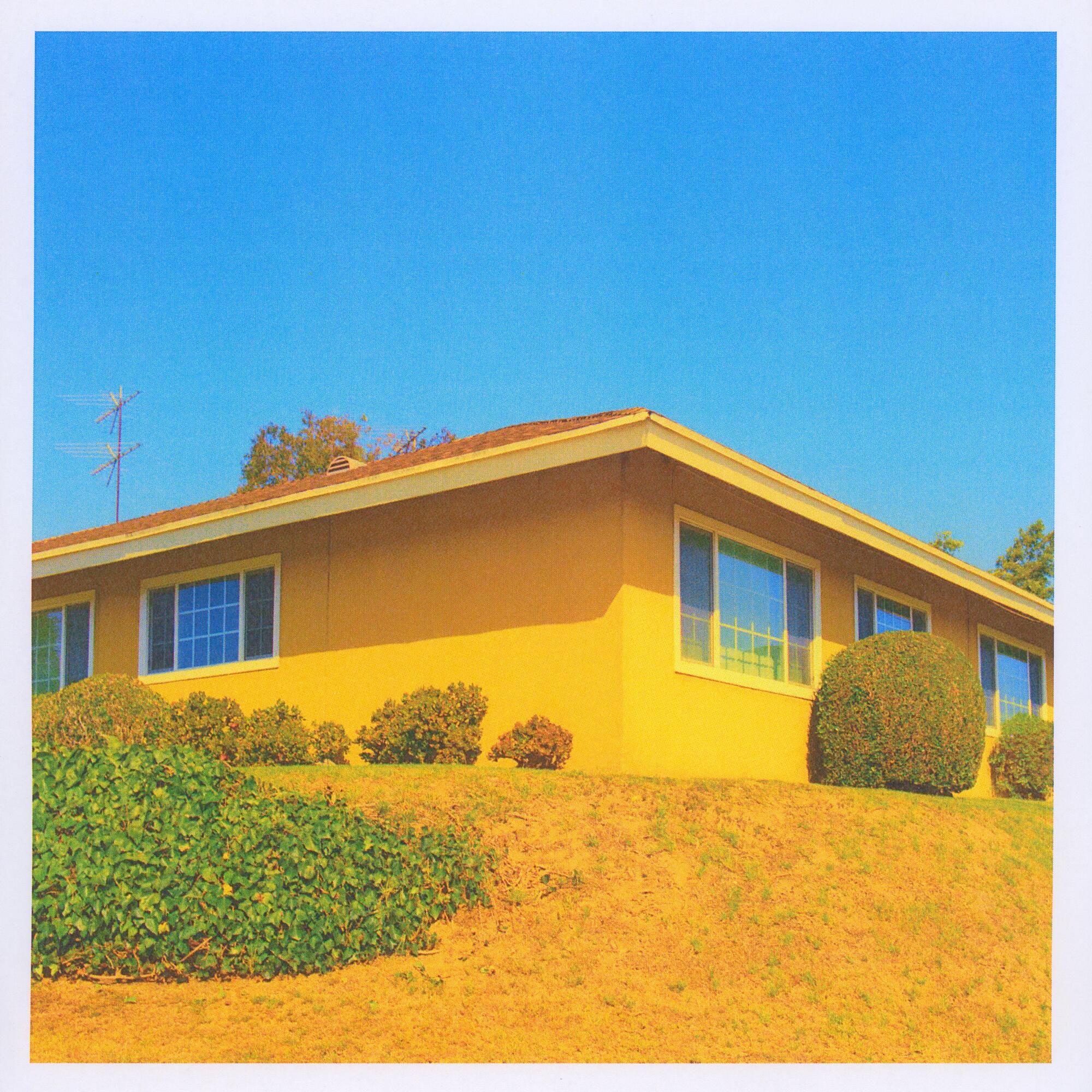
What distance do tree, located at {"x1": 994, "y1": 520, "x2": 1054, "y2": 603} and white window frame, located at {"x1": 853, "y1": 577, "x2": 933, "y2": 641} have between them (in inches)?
605

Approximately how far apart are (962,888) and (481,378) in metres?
9.18

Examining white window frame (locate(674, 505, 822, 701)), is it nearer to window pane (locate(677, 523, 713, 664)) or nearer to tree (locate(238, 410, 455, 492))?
window pane (locate(677, 523, 713, 664))

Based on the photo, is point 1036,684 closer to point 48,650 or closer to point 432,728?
point 432,728

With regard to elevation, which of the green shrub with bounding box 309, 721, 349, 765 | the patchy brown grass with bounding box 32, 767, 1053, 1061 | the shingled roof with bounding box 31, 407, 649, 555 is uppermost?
the shingled roof with bounding box 31, 407, 649, 555

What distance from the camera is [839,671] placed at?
14.1 metres

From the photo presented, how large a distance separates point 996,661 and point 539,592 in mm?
9788

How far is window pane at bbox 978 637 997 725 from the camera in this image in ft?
61.6

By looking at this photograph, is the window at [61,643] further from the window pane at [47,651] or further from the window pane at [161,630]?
the window pane at [161,630]

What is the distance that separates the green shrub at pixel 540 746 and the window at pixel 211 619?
419 centimetres

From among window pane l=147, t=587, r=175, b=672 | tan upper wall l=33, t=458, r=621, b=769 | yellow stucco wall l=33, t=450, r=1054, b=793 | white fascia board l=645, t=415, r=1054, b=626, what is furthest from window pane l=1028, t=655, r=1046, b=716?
window pane l=147, t=587, r=175, b=672

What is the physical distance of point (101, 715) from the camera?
12.6 m

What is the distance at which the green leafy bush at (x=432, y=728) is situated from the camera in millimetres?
12164

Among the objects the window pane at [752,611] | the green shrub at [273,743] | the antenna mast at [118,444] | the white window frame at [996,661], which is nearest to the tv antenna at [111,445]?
the antenna mast at [118,444]
